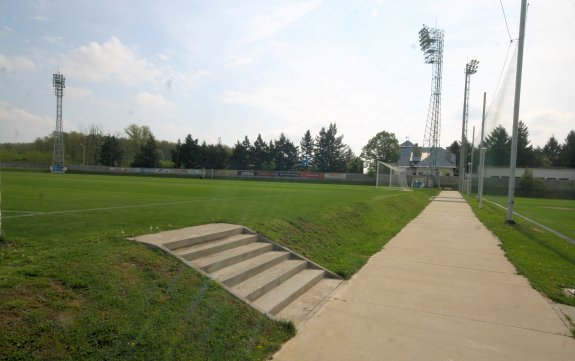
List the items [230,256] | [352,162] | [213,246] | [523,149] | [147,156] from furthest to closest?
[352,162] → [147,156] → [523,149] → [213,246] → [230,256]

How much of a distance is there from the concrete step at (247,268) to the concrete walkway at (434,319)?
129cm

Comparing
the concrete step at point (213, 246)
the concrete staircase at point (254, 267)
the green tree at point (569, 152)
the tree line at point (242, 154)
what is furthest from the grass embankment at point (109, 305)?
the green tree at point (569, 152)

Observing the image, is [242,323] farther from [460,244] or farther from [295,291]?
[460,244]

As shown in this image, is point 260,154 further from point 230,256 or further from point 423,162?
point 230,256

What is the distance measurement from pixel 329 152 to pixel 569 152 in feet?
169

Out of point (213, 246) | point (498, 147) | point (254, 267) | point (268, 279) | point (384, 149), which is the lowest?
point (268, 279)

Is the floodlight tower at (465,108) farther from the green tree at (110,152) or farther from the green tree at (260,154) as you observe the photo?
the green tree at (110,152)

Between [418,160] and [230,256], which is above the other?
[418,160]

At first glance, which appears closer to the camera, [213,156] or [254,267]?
[254,267]

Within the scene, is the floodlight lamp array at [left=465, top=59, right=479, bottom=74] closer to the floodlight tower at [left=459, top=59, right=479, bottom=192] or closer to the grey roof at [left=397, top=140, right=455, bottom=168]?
the floodlight tower at [left=459, top=59, right=479, bottom=192]

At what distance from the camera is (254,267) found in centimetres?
632

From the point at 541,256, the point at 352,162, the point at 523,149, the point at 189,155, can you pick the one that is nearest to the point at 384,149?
the point at 352,162

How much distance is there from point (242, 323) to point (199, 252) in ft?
5.95

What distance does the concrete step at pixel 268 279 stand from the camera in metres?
5.41
